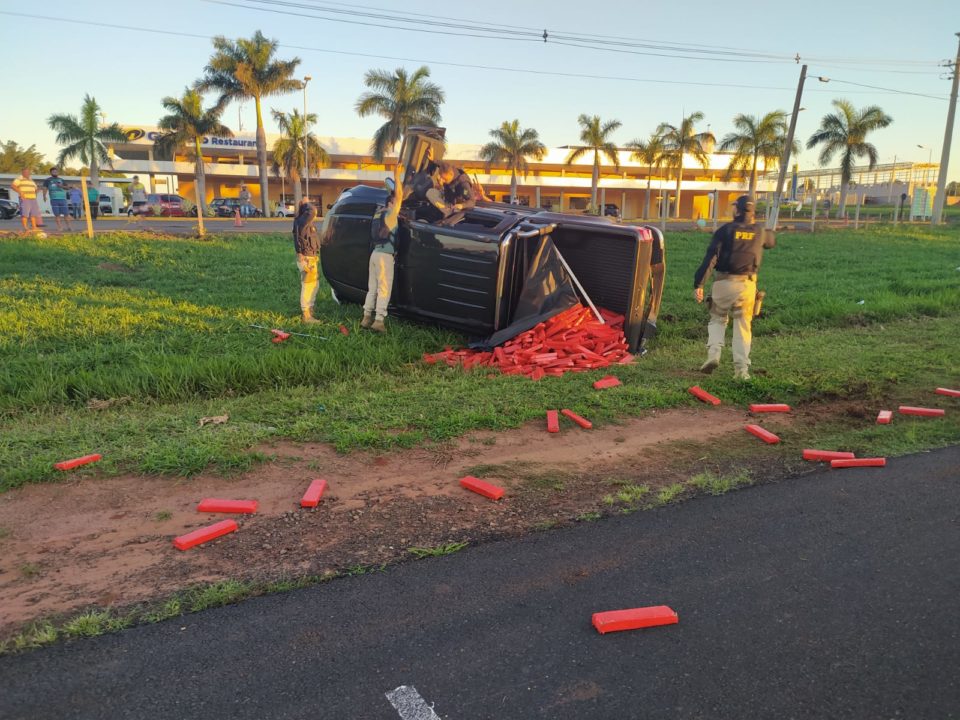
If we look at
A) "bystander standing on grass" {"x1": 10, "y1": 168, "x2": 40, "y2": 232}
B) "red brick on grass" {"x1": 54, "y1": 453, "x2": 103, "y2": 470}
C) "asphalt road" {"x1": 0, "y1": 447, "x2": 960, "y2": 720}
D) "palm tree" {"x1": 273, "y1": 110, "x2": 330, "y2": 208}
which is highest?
"palm tree" {"x1": 273, "y1": 110, "x2": 330, "y2": 208}

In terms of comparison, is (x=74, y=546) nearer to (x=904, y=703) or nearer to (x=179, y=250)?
(x=904, y=703)

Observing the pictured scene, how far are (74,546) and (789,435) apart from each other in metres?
5.47

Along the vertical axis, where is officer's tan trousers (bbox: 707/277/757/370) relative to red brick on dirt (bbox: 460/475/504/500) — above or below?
above

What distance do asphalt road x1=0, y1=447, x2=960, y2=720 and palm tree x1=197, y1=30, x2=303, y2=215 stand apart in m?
43.6

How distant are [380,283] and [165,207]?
42.2 metres

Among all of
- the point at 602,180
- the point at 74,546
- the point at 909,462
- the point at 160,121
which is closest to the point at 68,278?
the point at 74,546

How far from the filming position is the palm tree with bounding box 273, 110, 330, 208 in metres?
50.8

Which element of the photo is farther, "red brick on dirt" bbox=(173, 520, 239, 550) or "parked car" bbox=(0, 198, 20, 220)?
"parked car" bbox=(0, 198, 20, 220)

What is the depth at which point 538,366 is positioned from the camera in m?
8.12

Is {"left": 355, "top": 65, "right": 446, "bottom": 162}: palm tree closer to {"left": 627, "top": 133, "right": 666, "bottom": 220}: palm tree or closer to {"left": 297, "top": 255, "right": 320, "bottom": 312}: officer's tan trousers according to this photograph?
{"left": 627, "top": 133, "right": 666, "bottom": 220}: palm tree

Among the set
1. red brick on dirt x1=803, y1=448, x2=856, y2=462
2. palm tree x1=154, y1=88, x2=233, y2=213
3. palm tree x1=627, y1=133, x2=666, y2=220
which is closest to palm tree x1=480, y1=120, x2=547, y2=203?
palm tree x1=627, y1=133, x2=666, y2=220

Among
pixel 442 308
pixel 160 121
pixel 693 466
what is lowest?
pixel 693 466

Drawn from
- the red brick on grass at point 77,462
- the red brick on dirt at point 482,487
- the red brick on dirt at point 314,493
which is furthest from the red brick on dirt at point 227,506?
the red brick on dirt at point 482,487

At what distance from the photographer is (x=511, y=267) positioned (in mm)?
8633
